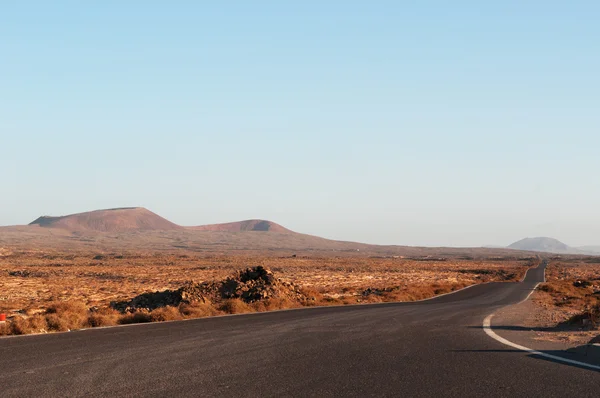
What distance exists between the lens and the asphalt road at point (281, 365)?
839cm

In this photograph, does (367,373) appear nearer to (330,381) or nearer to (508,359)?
(330,381)

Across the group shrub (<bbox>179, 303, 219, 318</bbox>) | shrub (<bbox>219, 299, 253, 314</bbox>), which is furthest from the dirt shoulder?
shrub (<bbox>179, 303, 219, 318</bbox>)

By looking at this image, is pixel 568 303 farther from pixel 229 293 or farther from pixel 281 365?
pixel 281 365

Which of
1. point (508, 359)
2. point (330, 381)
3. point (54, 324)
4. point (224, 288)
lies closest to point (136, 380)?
point (330, 381)

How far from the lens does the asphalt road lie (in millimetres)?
8391

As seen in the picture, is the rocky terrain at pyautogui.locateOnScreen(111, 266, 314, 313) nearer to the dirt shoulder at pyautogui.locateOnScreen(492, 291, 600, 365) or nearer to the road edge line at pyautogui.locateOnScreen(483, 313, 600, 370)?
the dirt shoulder at pyautogui.locateOnScreen(492, 291, 600, 365)

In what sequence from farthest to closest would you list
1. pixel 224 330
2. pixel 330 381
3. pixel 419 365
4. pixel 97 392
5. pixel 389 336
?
pixel 224 330, pixel 389 336, pixel 419 365, pixel 330 381, pixel 97 392

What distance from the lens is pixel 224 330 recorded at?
54.0ft

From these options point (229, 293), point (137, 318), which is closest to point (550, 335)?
point (137, 318)

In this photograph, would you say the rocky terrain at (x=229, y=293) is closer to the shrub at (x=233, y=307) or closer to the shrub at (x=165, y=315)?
the shrub at (x=233, y=307)

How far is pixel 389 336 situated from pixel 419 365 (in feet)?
14.8

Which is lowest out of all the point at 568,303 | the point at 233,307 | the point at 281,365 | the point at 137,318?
the point at 137,318

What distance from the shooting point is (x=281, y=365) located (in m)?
10.4

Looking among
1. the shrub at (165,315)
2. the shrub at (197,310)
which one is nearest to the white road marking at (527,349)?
the shrub at (197,310)
